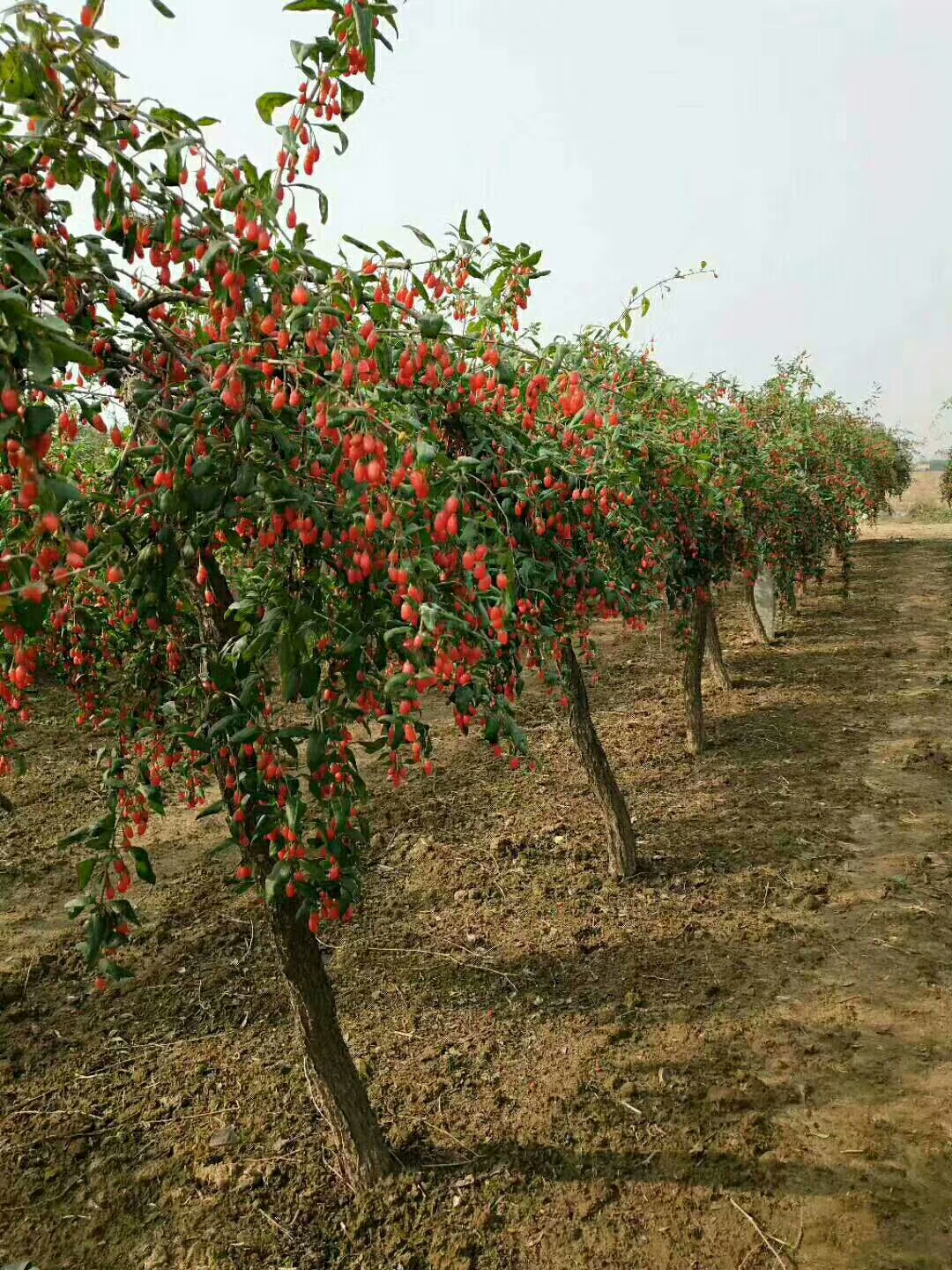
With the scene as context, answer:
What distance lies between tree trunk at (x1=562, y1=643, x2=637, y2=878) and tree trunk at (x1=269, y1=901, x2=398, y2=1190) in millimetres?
2372

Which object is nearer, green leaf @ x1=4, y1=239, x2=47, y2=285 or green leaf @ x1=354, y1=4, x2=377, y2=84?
green leaf @ x1=4, y1=239, x2=47, y2=285

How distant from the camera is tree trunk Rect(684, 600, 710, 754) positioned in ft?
22.2

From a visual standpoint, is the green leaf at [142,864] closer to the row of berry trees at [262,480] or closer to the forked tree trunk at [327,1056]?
the row of berry trees at [262,480]

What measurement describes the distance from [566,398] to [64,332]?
5.70 feet

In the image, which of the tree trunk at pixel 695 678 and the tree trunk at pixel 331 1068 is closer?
the tree trunk at pixel 331 1068

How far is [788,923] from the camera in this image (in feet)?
14.4

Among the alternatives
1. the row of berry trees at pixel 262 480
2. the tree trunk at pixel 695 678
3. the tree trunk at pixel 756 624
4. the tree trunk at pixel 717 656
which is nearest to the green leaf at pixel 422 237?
the row of berry trees at pixel 262 480

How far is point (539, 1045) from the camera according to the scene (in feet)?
11.8

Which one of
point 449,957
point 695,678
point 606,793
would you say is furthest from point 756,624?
point 449,957

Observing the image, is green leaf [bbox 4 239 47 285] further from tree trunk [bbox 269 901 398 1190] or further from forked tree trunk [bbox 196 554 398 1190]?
tree trunk [bbox 269 901 398 1190]

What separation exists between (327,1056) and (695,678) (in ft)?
15.6

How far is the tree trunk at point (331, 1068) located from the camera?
279 centimetres

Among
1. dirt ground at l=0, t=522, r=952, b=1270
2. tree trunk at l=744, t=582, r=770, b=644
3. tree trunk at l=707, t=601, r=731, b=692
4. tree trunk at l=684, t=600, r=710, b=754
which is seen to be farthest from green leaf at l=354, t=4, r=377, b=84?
tree trunk at l=744, t=582, r=770, b=644

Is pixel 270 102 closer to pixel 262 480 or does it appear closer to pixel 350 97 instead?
pixel 350 97
